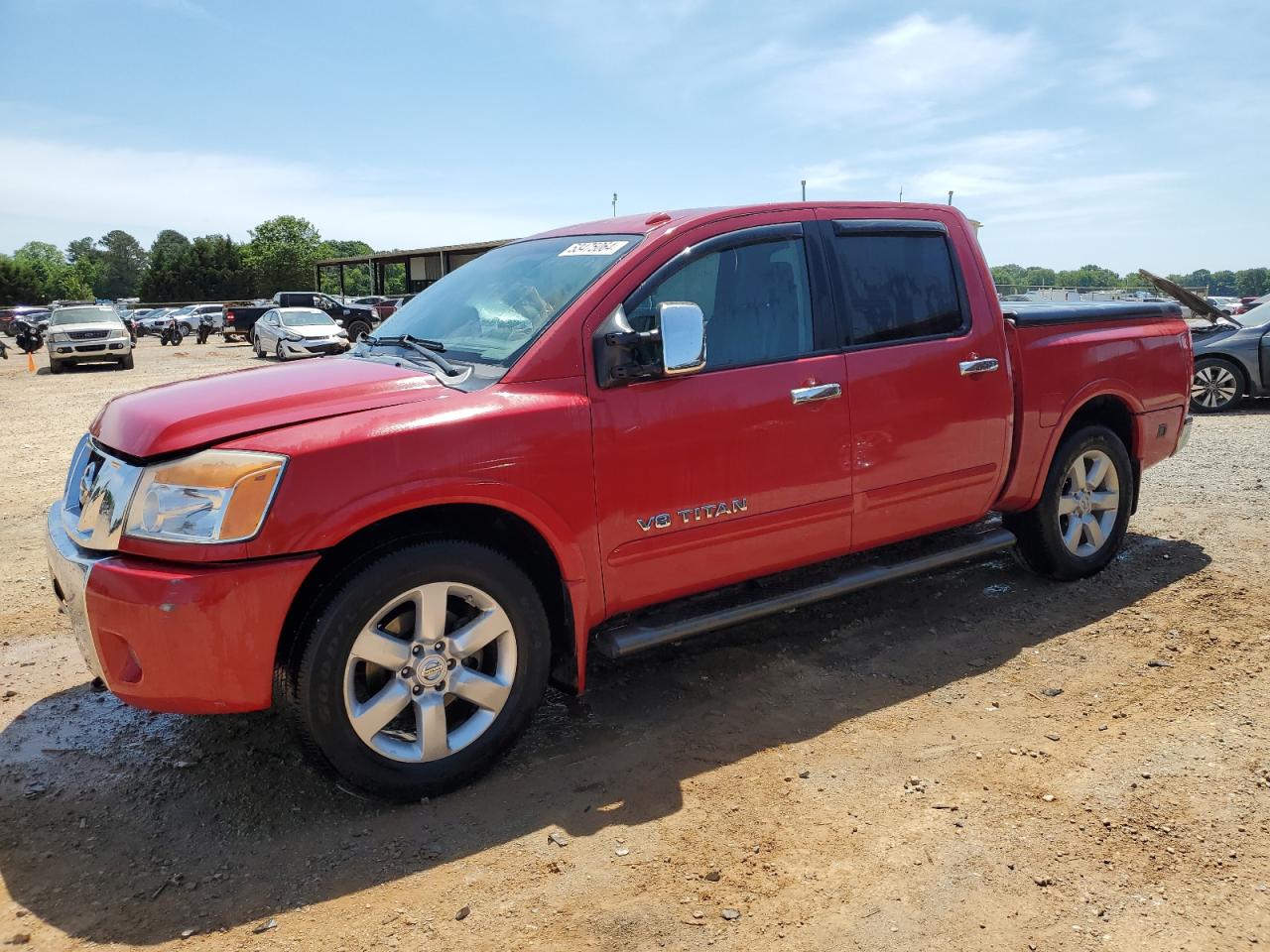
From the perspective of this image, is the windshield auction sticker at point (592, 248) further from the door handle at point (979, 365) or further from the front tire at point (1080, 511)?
the front tire at point (1080, 511)

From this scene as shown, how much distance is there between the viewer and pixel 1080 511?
16.5 feet

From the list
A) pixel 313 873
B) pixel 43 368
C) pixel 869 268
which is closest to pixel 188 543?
pixel 313 873

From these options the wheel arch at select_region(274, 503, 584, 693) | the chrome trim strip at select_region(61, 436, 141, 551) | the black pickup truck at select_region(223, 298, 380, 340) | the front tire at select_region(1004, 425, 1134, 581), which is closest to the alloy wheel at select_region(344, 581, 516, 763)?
the wheel arch at select_region(274, 503, 584, 693)

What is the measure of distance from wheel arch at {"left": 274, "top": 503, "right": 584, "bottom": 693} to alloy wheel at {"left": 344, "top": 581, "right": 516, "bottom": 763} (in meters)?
0.17

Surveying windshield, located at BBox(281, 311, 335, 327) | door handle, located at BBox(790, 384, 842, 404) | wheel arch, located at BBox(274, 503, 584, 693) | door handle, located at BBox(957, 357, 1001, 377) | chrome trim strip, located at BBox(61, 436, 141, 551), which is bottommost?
wheel arch, located at BBox(274, 503, 584, 693)

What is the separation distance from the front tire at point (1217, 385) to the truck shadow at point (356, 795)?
850 centimetres

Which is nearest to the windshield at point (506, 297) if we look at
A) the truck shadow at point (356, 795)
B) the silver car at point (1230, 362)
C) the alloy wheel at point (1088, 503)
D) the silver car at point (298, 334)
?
the truck shadow at point (356, 795)

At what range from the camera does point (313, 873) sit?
2.76 m

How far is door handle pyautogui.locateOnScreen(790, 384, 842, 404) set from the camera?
3.71 m

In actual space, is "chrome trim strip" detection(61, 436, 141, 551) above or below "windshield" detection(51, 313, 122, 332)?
below

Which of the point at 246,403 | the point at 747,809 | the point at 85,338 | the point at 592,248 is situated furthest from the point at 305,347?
the point at 747,809

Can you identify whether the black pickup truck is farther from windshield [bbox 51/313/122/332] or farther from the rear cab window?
the rear cab window

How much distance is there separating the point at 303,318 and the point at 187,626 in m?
24.7

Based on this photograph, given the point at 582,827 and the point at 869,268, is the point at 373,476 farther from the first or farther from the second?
the point at 869,268
